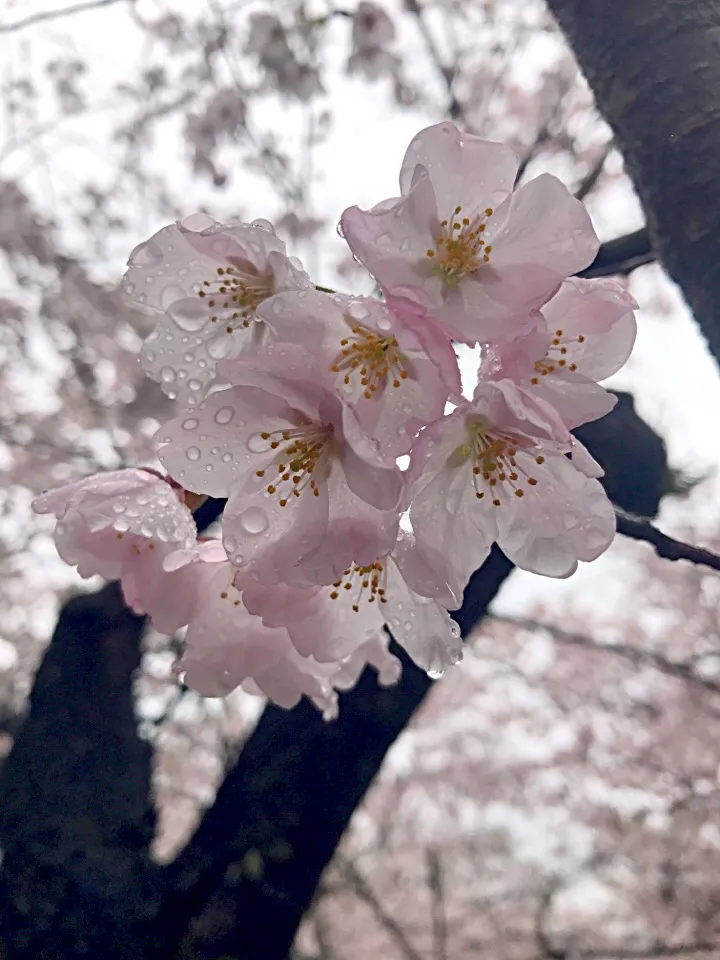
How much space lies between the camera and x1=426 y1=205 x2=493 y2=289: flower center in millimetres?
700

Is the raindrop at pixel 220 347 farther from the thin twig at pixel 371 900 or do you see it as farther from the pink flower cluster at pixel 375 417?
the thin twig at pixel 371 900

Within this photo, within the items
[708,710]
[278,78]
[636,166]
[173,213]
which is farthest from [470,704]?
[636,166]

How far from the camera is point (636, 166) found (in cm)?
117

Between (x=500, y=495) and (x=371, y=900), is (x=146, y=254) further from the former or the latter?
(x=371, y=900)

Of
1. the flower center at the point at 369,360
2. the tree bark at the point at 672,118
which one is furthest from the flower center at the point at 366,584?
the tree bark at the point at 672,118

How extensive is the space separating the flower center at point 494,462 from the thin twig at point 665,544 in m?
0.31

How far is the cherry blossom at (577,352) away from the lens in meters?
0.69

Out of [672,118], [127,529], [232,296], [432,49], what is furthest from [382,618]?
[432,49]

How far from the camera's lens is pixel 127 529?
825mm

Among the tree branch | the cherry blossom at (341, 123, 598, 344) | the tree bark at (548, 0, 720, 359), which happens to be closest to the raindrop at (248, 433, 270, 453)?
the cherry blossom at (341, 123, 598, 344)

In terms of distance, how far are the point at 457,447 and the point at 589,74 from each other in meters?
0.91

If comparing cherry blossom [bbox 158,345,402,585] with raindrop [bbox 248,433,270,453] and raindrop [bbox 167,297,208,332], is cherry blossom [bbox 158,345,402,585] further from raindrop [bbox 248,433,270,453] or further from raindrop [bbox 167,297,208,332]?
raindrop [bbox 167,297,208,332]

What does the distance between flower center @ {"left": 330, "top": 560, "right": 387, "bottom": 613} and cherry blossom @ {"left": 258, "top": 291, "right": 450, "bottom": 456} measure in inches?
8.8

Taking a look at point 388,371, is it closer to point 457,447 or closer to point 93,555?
point 457,447
